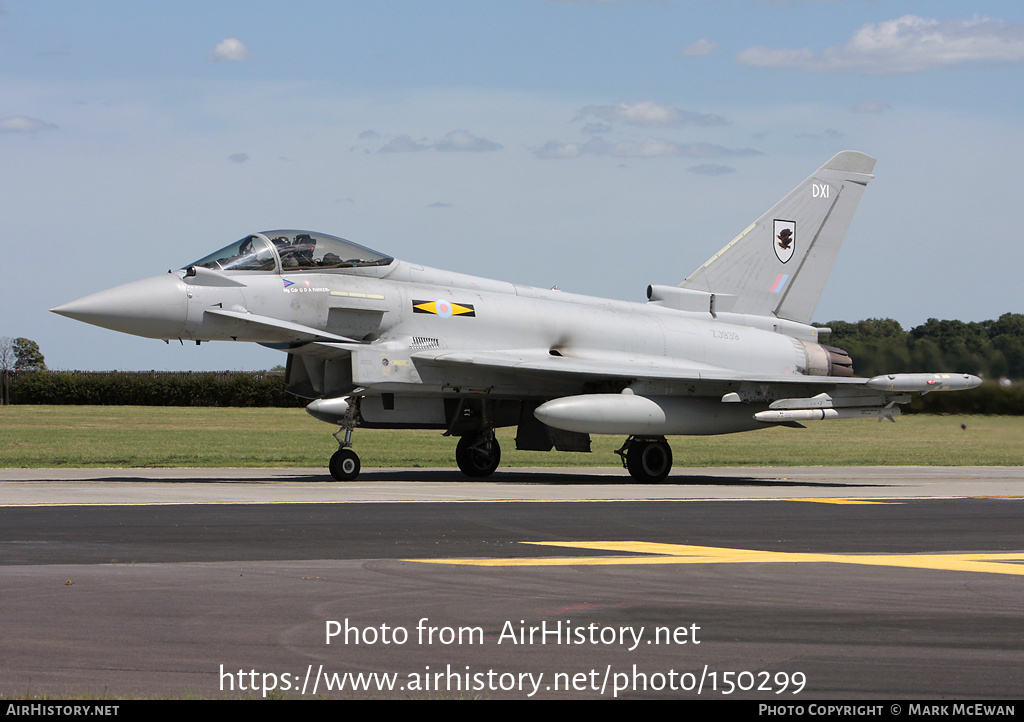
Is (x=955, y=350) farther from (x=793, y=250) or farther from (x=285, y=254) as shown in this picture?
(x=285, y=254)

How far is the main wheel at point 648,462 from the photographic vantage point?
2056cm

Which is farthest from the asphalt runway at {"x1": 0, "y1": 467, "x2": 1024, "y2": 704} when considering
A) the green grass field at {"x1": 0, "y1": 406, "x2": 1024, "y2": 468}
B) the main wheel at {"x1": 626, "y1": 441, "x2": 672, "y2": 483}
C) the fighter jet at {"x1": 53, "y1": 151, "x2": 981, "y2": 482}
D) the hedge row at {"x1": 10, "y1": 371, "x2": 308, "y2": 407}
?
the hedge row at {"x1": 10, "y1": 371, "x2": 308, "y2": 407}

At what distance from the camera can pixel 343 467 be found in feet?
62.2

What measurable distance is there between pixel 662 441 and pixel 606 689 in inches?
612

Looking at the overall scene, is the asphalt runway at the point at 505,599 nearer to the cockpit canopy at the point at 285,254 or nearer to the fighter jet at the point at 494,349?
the fighter jet at the point at 494,349

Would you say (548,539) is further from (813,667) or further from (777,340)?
(777,340)

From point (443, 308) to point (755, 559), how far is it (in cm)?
1086

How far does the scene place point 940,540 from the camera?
11.5 metres

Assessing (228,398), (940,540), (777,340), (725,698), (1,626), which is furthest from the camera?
(228,398)

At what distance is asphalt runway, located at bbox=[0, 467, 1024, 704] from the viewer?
217 inches

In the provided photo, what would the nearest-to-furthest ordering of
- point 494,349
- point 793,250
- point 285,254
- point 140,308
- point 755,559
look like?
point 755,559, point 140,308, point 285,254, point 494,349, point 793,250

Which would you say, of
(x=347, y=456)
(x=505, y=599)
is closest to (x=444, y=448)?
(x=347, y=456)

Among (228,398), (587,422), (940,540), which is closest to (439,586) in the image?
(940,540)

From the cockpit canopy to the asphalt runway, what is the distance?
4.62 m
